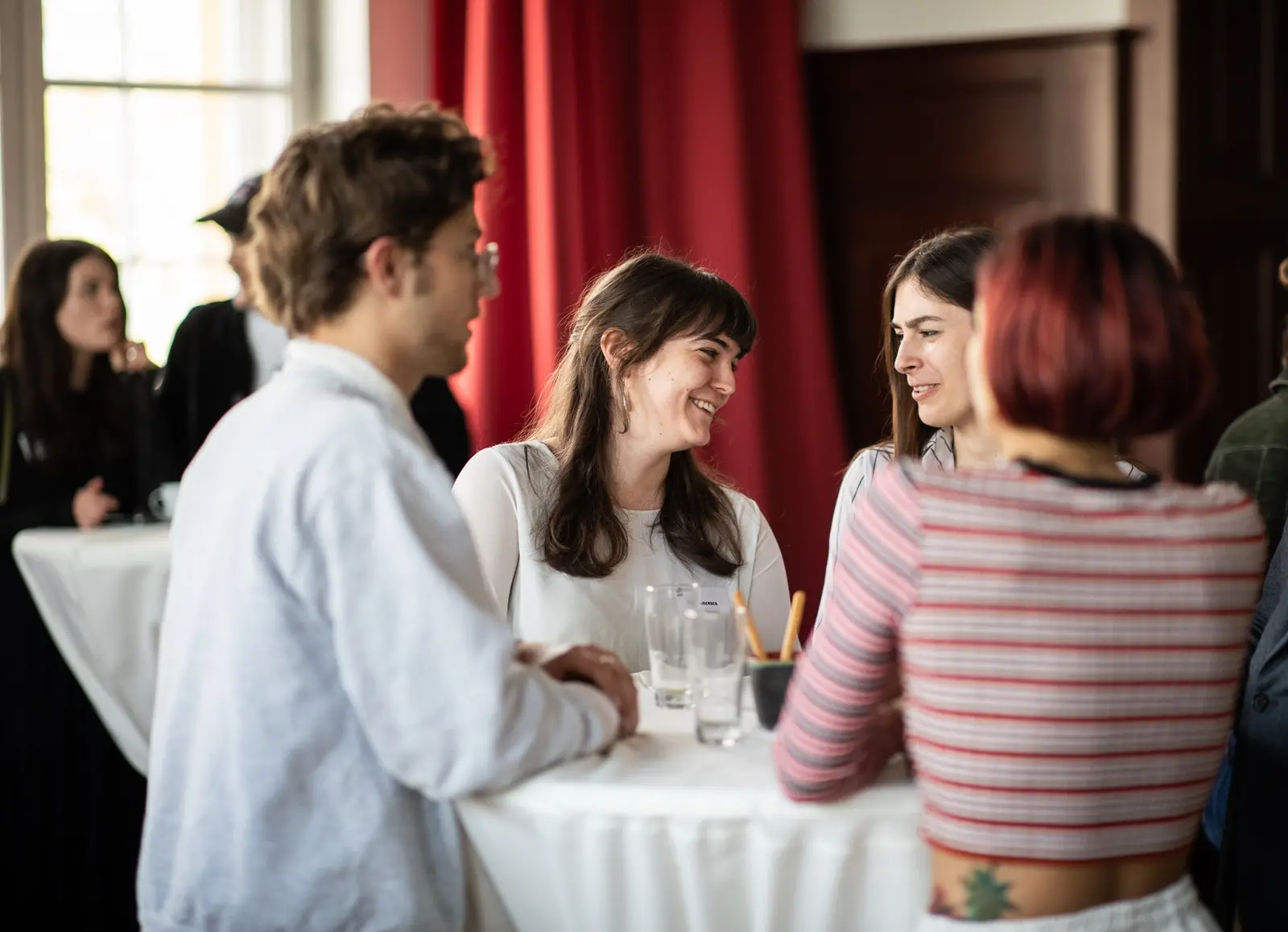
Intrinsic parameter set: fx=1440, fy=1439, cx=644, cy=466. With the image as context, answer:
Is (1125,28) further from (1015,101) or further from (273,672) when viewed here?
(273,672)

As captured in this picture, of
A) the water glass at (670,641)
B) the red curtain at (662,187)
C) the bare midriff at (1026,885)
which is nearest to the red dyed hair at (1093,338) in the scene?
the bare midriff at (1026,885)

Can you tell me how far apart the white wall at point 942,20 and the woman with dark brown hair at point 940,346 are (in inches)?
75.3

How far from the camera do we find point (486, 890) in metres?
1.41

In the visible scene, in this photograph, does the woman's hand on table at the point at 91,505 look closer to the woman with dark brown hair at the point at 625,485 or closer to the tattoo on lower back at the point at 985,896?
the woman with dark brown hair at the point at 625,485

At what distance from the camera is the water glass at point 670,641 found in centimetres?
156

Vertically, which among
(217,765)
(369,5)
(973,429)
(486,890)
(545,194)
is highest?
(369,5)

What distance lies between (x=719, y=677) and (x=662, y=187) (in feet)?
9.26

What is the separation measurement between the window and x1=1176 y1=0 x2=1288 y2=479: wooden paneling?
97.8 inches

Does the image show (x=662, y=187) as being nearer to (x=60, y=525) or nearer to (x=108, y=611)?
(x=60, y=525)

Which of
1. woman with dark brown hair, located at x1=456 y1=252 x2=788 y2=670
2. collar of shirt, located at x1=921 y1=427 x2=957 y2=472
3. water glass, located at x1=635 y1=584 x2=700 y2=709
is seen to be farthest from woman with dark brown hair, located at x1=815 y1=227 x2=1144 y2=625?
water glass, located at x1=635 y1=584 x2=700 y2=709

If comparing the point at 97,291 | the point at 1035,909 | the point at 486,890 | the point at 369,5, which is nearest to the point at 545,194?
the point at 369,5

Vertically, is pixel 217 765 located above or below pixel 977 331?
below

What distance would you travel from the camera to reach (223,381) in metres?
3.45

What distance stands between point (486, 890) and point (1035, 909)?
1.75 ft
